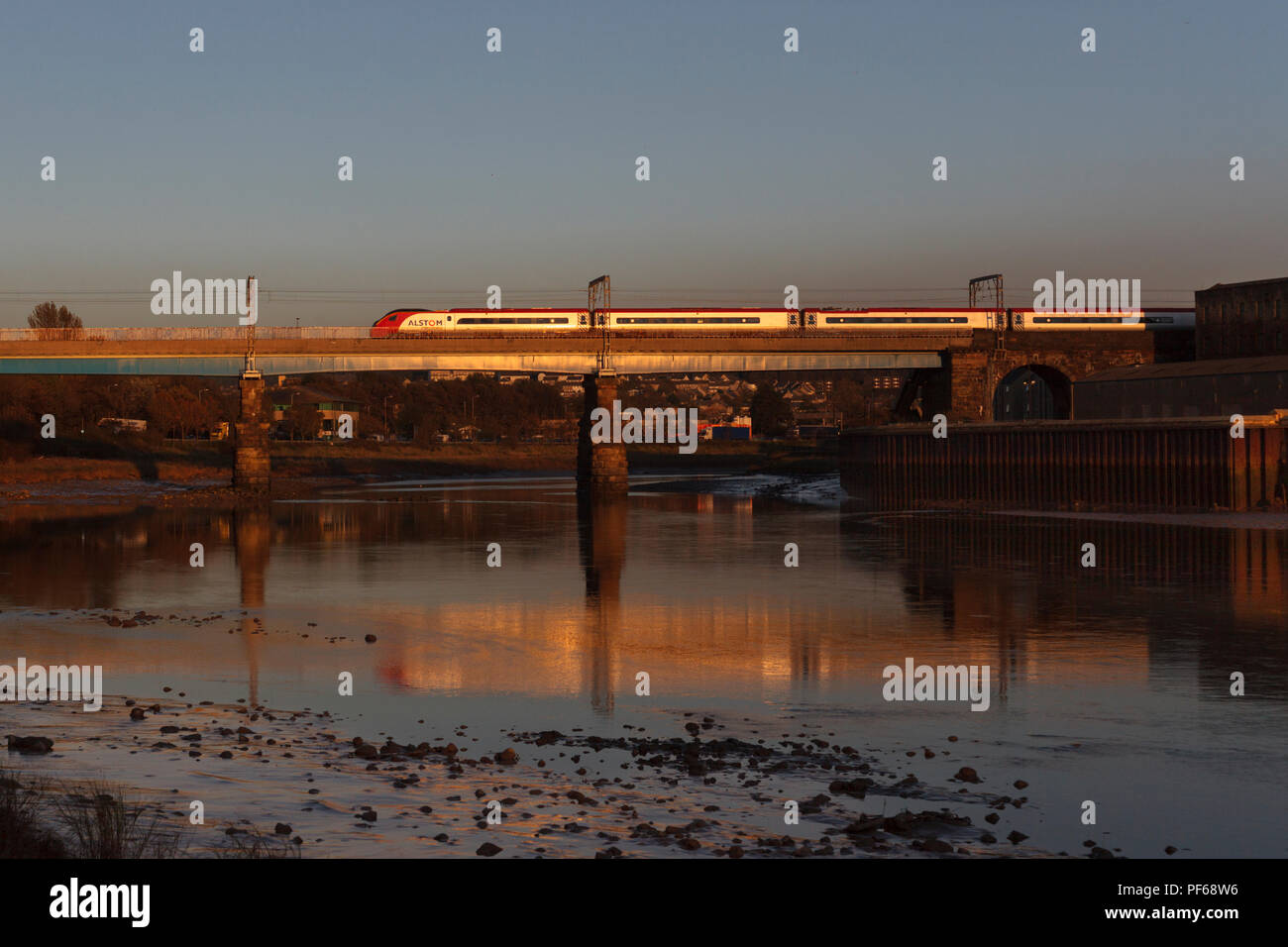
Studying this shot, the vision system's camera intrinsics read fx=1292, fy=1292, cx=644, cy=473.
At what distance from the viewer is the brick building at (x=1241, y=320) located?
292ft

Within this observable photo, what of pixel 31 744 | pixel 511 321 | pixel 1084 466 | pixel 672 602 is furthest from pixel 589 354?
pixel 31 744

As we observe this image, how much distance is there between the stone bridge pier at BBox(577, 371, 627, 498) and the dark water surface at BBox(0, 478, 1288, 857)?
1531 inches

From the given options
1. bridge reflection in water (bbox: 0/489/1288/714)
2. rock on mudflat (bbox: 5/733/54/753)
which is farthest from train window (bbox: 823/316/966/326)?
rock on mudflat (bbox: 5/733/54/753)

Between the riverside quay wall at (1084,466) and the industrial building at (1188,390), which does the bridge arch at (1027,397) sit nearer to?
the industrial building at (1188,390)

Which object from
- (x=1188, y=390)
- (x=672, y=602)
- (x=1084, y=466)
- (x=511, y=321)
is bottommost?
(x=672, y=602)

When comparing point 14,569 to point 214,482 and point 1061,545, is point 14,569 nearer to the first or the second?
point 1061,545

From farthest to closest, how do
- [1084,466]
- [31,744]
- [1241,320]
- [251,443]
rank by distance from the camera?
[251,443] → [1241,320] → [1084,466] → [31,744]

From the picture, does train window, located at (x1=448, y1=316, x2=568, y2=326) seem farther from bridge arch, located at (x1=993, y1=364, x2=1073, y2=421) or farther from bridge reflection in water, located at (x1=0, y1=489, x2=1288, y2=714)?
bridge reflection in water, located at (x1=0, y1=489, x2=1288, y2=714)

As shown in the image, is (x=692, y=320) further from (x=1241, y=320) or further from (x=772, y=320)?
(x=1241, y=320)

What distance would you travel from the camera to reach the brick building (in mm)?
89062

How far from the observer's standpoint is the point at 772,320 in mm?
106562

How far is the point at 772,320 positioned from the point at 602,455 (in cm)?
1888

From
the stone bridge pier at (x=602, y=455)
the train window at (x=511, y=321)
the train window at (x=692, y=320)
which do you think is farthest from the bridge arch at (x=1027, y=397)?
the train window at (x=511, y=321)

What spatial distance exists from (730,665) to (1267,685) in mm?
9805
